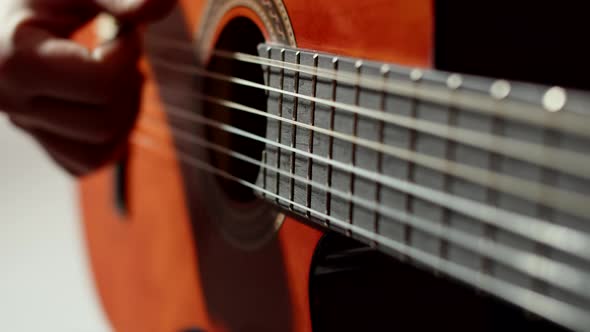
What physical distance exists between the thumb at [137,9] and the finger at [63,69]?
1.8 inches

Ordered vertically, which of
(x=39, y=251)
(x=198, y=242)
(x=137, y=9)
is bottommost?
(x=39, y=251)

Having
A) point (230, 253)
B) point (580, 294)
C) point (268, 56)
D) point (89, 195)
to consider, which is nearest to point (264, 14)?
point (268, 56)

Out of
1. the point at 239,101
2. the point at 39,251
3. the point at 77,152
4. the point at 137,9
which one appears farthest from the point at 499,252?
the point at 39,251

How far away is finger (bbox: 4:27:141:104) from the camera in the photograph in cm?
71

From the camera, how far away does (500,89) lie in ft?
1.19

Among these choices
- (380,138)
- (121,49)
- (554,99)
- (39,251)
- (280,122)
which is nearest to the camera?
(554,99)

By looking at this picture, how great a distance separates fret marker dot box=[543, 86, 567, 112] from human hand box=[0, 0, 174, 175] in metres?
0.46

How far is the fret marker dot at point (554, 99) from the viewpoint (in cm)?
33

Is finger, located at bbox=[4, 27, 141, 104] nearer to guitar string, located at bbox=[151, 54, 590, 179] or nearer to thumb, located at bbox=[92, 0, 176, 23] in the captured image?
thumb, located at bbox=[92, 0, 176, 23]

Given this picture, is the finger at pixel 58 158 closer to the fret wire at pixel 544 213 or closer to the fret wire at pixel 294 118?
the fret wire at pixel 294 118

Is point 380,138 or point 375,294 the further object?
point 375,294

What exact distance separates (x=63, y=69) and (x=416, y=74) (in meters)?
0.43

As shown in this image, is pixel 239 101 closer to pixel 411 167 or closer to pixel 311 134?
pixel 311 134

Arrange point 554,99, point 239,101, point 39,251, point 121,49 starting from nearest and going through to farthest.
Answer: point 554,99
point 239,101
point 121,49
point 39,251
